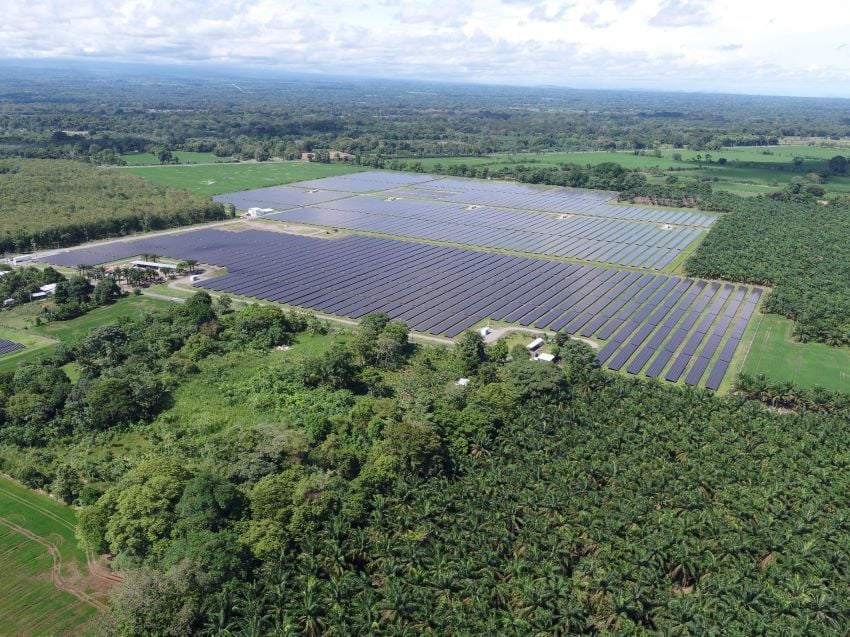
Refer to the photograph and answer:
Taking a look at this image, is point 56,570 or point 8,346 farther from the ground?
point 8,346

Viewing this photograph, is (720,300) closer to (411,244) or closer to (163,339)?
(411,244)

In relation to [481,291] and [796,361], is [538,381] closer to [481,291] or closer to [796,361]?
[481,291]

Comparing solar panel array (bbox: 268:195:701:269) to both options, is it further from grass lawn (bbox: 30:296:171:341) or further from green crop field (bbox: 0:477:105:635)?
green crop field (bbox: 0:477:105:635)

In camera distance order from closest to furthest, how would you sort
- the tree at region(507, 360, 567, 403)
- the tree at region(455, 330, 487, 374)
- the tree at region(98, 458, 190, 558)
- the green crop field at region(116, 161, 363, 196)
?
the tree at region(98, 458, 190, 558), the tree at region(507, 360, 567, 403), the tree at region(455, 330, 487, 374), the green crop field at region(116, 161, 363, 196)

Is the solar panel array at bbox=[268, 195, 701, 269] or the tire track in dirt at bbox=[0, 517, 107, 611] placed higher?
the solar panel array at bbox=[268, 195, 701, 269]

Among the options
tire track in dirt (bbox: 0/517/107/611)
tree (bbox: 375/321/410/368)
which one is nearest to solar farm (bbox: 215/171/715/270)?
tree (bbox: 375/321/410/368)

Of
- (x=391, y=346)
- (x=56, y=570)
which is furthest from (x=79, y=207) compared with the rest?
(x=56, y=570)
